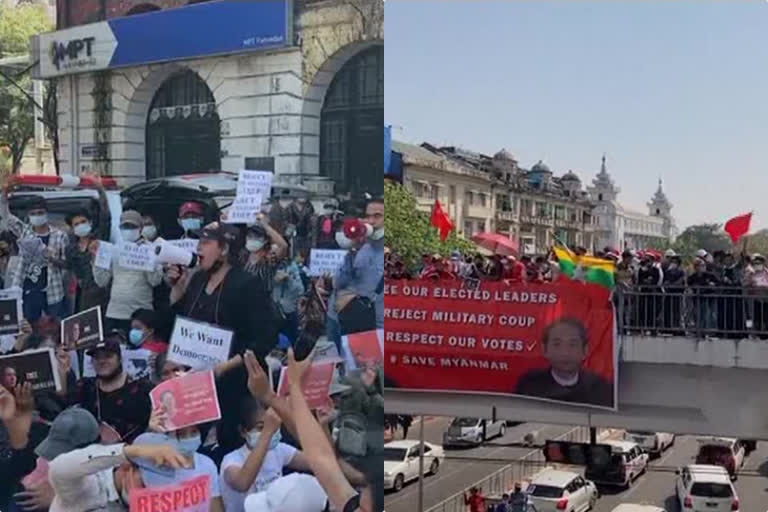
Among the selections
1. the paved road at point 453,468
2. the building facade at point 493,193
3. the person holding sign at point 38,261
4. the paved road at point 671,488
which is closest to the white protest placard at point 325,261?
the person holding sign at point 38,261

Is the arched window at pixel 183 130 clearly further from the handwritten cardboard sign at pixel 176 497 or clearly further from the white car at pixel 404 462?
the white car at pixel 404 462

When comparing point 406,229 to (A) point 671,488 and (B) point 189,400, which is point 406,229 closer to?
(A) point 671,488

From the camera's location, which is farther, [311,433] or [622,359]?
[622,359]

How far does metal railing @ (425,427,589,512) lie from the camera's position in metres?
13.9

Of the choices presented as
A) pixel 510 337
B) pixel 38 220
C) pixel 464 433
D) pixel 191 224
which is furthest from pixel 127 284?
pixel 464 433

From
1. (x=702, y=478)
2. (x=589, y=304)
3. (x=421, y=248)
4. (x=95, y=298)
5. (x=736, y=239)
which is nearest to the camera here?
(x=95, y=298)

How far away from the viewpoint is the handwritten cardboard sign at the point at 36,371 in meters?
5.22

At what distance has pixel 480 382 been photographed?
8.31 metres

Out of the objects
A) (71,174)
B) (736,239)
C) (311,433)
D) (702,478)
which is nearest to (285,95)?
(71,174)

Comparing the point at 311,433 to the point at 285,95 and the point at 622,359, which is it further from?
the point at 622,359

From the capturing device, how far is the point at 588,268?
8.16 meters

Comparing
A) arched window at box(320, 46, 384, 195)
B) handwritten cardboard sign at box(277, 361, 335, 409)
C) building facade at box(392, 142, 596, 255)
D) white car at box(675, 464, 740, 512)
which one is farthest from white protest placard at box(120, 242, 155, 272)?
building facade at box(392, 142, 596, 255)

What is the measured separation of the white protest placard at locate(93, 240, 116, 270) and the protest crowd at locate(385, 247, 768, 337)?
3.63m

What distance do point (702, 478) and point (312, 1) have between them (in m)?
11.6
